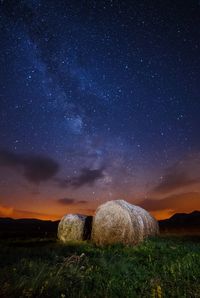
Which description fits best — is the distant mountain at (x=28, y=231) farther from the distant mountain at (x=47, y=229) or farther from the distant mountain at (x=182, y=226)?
the distant mountain at (x=182, y=226)

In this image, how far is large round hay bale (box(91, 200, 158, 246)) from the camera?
Result: 18297 millimetres

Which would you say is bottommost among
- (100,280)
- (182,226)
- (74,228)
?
(100,280)

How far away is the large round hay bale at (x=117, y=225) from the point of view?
18.3 m

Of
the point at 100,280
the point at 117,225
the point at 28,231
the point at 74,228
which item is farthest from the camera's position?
the point at 28,231

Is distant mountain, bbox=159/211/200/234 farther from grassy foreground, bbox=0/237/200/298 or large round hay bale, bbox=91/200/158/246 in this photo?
grassy foreground, bbox=0/237/200/298

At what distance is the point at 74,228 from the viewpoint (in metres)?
21.0

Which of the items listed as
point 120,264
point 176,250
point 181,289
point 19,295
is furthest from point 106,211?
point 19,295

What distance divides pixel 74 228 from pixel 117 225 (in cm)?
371

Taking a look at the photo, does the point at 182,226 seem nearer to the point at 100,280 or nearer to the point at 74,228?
the point at 74,228

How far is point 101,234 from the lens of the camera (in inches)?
743

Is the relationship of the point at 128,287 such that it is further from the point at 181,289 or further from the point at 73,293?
the point at 73,293

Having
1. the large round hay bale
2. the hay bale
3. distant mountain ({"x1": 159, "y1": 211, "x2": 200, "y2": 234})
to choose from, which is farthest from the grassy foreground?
distant mountain ({"x1": 159, "y1": 211, "x2": 200, "y2": 234})

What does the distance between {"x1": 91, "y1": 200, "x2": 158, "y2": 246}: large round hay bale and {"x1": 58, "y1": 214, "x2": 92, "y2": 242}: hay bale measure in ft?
5.26

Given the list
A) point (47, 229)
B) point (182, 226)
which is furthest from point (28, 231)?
point (182, 226)
